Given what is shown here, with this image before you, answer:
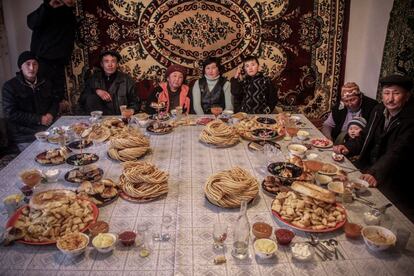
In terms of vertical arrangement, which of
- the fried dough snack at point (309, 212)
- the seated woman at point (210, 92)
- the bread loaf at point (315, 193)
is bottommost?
the fried dough snack at point (309, 212)

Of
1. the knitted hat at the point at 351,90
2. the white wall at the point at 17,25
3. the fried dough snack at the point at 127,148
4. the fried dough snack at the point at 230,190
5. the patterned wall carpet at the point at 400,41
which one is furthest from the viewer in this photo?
the white wall at the point at 17,25

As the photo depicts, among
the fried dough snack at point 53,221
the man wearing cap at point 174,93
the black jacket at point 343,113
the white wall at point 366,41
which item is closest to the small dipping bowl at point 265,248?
the fried dough snack at point 53,221

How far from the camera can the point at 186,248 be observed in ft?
6.66

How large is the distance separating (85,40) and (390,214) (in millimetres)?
4492

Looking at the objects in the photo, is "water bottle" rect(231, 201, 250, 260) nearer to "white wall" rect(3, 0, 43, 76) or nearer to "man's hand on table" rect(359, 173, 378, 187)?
"man's hand on table" rect(359, 173, 378, 187)

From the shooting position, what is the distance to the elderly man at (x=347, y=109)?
4102 millimetres

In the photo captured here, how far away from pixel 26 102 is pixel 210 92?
7.28 feet

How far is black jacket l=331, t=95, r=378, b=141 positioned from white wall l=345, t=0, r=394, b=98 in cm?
110

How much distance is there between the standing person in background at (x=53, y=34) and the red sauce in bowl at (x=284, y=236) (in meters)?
3.97

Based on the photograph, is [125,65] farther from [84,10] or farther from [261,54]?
→ [261,54]

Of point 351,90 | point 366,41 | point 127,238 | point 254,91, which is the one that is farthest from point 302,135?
point 366,41

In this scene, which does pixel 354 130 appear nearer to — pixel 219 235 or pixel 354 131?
pixel 354 131

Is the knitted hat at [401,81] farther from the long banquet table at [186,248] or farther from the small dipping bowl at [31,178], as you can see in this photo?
the small dipping bowl at [31,178]

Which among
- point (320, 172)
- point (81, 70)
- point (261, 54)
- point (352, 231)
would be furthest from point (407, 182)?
point (81, 70)
